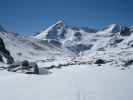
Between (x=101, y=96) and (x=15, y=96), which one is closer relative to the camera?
(x=15, y=96)

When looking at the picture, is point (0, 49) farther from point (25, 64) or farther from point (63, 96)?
point (63, 96)

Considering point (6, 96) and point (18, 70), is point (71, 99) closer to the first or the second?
point (6, 96)

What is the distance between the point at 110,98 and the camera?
14.6 m

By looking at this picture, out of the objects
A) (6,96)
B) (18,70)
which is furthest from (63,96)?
(18,70)

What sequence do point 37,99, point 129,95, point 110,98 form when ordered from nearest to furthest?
1. point 37,99
2. point 110,98
3. point 129,95

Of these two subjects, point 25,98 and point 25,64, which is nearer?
point 25,98

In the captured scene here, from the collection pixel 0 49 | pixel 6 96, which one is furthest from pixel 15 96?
pixel 0 49

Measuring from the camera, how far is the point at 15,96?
1391 centimetres

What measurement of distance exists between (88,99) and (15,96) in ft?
19.2

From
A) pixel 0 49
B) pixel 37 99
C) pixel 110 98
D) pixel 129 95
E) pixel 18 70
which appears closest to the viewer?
pixel 37 99

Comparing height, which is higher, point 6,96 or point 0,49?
point 0,49

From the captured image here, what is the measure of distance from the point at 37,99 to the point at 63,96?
2.41 m

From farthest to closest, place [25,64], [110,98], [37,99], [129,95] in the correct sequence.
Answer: [25,64]
[129,95]
[110,98]
[37,99]

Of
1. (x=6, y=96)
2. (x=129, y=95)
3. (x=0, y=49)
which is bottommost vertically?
(x=129, y=95)
